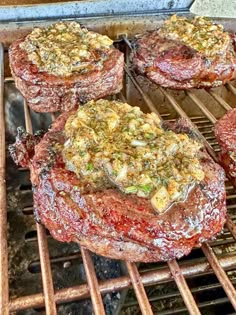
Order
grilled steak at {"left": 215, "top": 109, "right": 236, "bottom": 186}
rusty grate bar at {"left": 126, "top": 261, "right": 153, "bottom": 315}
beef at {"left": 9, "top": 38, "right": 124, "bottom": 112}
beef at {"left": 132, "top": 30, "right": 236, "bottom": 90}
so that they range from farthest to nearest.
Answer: beef at {"left": 132, "top": 30, "right": 236, "bottom": 90}
beef at {"left": 9, "top": 38, "right": 124, "bottom": 112}
grilled steak at {"left": 215, "top": 109, "right": 236, "bottom": 186}
rusty grate bar at {"left": 126, "top": 261, "right": 153, "bottom": 315}

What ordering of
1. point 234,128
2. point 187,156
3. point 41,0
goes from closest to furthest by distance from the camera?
point 187,156 → point 234,128 → point 41,0

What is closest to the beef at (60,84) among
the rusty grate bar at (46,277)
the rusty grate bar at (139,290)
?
the rusty grate bar at (46,277)

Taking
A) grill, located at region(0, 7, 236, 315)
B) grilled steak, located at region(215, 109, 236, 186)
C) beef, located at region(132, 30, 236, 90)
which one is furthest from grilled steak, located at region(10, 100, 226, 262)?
beef, located at region(132, 30, 236, 90)

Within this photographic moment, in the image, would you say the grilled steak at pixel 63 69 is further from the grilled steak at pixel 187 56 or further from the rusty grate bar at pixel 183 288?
the rusty grate bar at pixel 183 288

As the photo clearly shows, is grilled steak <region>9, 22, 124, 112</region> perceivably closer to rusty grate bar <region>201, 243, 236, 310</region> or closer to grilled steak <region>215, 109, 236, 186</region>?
grilled steak <region>215, 109, 236, 186</region>

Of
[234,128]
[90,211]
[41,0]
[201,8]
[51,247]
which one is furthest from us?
[201,8]

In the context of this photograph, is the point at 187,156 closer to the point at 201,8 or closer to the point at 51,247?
the point at 51,247

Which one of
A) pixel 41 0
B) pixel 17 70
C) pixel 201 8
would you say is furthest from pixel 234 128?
pixel 201 8
